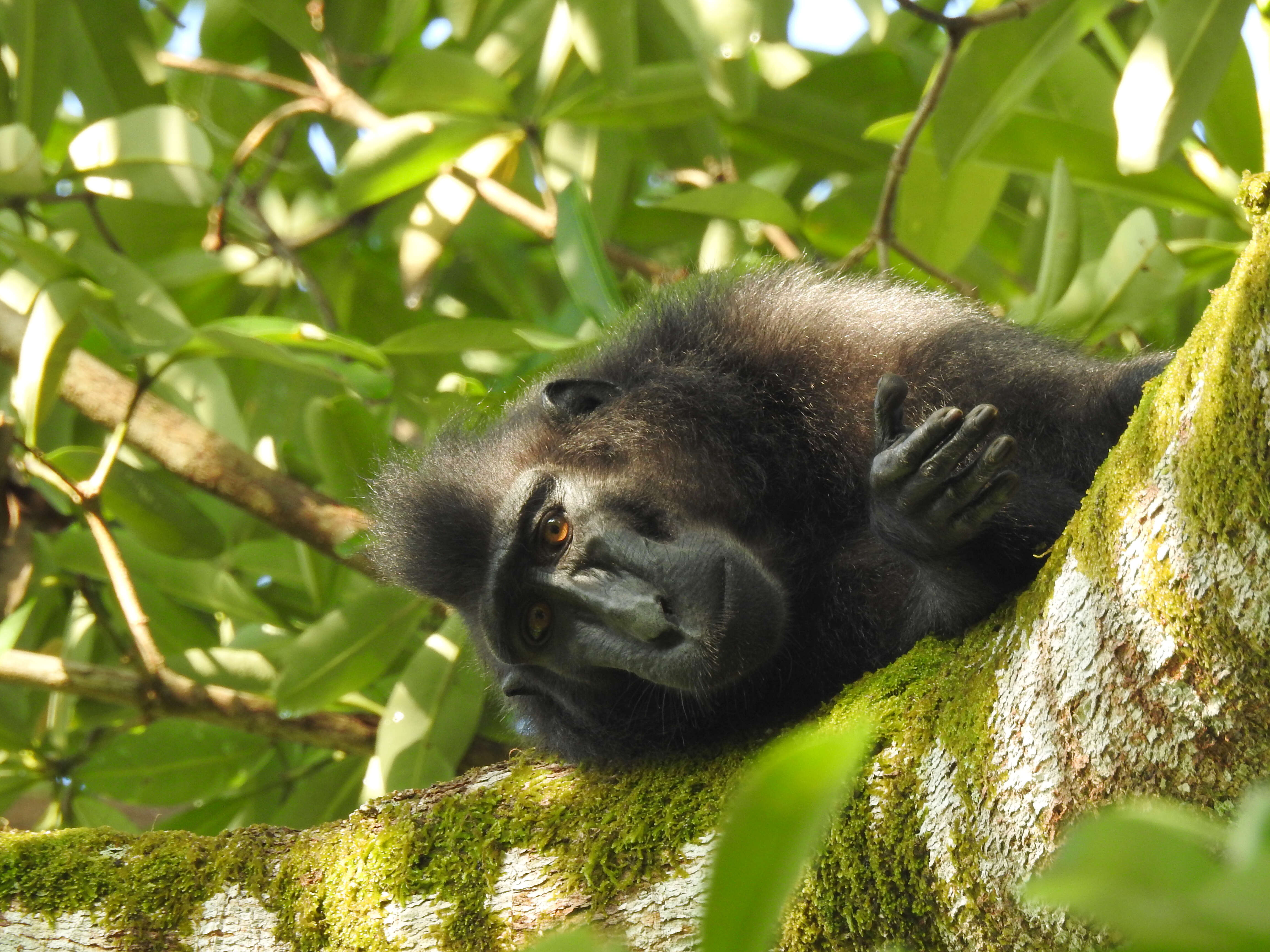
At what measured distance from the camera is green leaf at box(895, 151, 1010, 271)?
4023 millimetres

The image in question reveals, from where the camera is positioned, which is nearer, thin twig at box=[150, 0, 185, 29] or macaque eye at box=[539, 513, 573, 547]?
macaque eye at box=[539, 513, 573, 547]

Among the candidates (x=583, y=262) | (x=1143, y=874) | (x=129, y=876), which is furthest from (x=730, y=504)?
(x=1143, y=874)

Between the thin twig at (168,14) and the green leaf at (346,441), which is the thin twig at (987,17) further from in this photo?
the thin twig at (168,14)

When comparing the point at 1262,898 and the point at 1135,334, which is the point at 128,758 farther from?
the point at 1262,898

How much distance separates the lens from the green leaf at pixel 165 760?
13.4 ft

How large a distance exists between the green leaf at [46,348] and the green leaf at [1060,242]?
290 centimetres

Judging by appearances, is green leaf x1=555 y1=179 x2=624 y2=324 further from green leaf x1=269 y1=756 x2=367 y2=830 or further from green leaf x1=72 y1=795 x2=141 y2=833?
green leaf x1=72 y1=795 x2=141 y2=833

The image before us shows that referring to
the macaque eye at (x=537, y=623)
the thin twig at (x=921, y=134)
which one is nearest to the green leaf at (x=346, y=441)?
the macaque eye at (x=537, y=623)

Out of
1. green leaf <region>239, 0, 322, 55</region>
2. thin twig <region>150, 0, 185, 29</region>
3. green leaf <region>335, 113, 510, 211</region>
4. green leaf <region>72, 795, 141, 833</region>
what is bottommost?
green leaf <region>72, 795, 141, 833</region>

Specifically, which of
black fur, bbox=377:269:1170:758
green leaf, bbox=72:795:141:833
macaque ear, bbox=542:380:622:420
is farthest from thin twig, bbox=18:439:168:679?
macaque ear, bbox=542:380:622:420

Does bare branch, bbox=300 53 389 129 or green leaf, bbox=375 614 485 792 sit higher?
bare branch, bbox=300 53 389 129

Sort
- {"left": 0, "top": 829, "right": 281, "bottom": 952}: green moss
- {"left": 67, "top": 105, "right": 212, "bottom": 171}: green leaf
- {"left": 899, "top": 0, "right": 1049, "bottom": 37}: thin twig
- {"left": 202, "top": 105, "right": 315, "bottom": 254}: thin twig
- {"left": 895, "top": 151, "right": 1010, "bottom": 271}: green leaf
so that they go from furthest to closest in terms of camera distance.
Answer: {"left": 202, "top": 105, "right": 315, "bottom": 254}: thin twig → {"left": 895, "top": 151, "right": 1010, "bottom": 271}: green leaf → {"left": 67, "top": 105, "right": 212, "bottom": 171}: green leaf → {"left": 899, "top": 0, "right": 1049, "bottom": 37}: thin twig → {"left": 0, "top": 829, "right": 281, "bottom": 952}: green moss

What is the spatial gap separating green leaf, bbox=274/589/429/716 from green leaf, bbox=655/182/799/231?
1.59 m

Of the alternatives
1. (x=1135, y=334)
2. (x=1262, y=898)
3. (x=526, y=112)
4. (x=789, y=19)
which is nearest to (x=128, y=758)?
(x=526, y=112)
